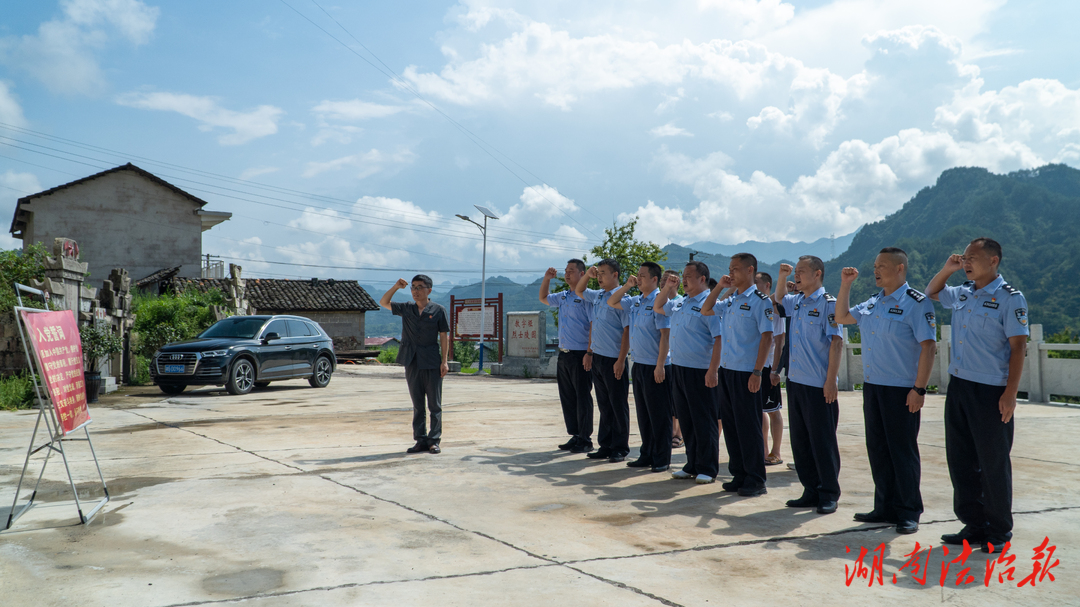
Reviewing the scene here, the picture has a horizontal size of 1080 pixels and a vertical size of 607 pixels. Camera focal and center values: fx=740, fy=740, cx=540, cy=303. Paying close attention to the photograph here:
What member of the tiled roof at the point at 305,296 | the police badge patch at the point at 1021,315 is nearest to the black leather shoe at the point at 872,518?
the police badge patch at the point at 1021,315

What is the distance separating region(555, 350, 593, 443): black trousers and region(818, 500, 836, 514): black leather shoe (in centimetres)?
288

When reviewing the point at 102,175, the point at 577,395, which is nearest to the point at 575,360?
the point at 577,395

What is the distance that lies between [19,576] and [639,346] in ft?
15.7

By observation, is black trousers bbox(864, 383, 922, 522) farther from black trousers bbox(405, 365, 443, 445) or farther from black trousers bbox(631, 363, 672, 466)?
black trousers bbox(405, 365, 443, 445)

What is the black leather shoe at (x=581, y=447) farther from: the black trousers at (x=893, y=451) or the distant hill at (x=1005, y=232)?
the distant hill at (x=1005, y=232)

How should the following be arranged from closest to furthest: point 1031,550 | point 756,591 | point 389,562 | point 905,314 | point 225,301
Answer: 1. point 756,591
2. point 389,562
3. point 1031,550
4. point 905,314
5. point 225,301

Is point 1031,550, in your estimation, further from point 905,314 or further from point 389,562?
point 389,562

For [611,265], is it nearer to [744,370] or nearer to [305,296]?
[744,370]

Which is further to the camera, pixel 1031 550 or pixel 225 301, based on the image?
pixel 225 301

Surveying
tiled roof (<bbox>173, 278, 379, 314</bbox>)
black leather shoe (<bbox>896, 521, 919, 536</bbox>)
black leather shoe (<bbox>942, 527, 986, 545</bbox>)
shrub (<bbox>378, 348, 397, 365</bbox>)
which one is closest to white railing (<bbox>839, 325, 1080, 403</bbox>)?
black leather shoe (<bbox>896, 521, 919, 536</bbox>)

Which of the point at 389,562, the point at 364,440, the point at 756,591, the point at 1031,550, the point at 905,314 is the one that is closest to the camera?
the point at 756,591

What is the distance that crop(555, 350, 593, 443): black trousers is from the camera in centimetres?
754

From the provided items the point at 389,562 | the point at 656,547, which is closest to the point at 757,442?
the point at 656,547

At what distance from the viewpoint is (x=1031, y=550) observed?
409 cm
